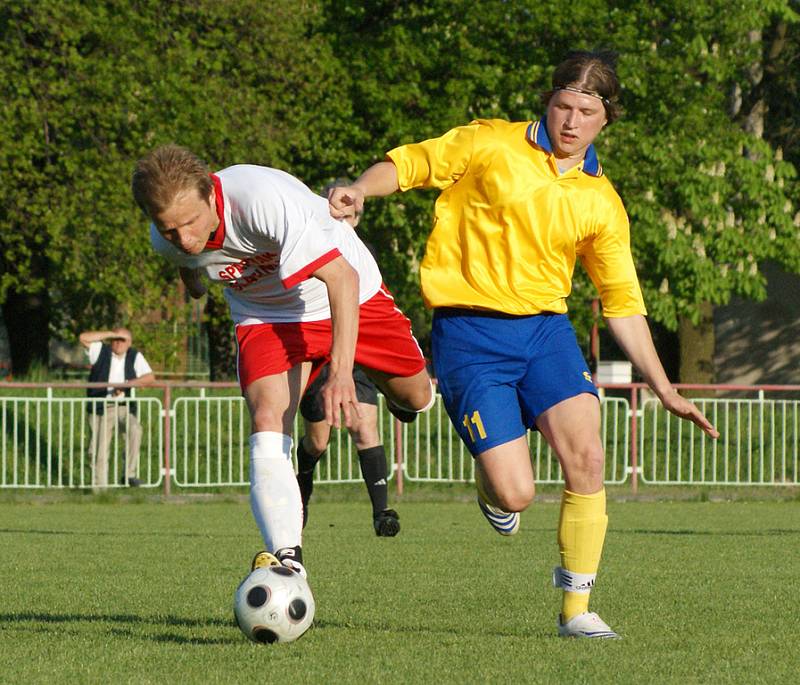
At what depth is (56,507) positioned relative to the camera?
60.0 ft

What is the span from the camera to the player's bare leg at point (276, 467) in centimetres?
A: 646

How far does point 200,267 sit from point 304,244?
683mm

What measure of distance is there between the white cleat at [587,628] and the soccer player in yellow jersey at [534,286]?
0.03 ft

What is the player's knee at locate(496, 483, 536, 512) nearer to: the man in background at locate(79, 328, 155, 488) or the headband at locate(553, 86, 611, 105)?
the headband at locate(553, 86, 611, 105)

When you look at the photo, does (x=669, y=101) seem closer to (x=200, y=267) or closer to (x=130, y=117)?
(x=130, y=117)

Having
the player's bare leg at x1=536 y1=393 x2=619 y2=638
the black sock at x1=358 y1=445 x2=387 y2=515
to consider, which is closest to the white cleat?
the player's bare leg at x1=536 y1=393 x2=619 y2=638

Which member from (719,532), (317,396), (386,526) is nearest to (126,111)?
(719,532)

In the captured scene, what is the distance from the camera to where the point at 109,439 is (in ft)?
63.2

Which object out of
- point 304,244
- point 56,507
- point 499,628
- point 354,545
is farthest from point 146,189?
point 56,507

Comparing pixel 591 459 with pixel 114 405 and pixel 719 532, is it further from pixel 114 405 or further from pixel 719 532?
pixel 114 405

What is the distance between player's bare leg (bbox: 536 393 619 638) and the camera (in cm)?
648

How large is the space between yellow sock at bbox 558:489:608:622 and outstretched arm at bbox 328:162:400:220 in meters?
1.48

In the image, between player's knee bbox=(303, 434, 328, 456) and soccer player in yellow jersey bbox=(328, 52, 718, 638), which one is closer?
soccer player in yellow jersey bbox=(328, 52, 718, 638)

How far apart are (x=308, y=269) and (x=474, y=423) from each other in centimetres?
101
